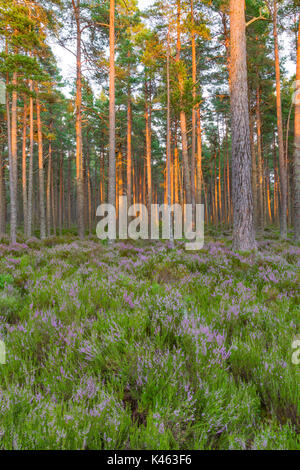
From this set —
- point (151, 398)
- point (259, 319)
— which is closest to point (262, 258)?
point (259, 319)

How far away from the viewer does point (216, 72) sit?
62.8 ft

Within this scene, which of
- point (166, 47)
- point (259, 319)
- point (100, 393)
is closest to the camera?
point (100, 393)

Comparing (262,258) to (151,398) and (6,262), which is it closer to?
(151,398)

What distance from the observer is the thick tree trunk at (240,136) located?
7387 mm

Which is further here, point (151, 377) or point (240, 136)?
point (240, 136)

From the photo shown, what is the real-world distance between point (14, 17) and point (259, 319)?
15.8m

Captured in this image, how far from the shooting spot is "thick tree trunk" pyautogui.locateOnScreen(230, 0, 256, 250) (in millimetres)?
7387

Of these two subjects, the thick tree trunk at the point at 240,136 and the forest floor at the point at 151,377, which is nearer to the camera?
the forest floor at the point at 151,377

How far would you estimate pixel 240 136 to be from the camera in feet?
24.6

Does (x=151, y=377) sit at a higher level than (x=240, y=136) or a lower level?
lower

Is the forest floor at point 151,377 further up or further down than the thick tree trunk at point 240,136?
further down

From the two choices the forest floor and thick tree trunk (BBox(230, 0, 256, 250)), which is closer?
the forest floor

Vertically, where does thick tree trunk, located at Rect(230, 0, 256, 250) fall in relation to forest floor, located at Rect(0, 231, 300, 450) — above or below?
above
